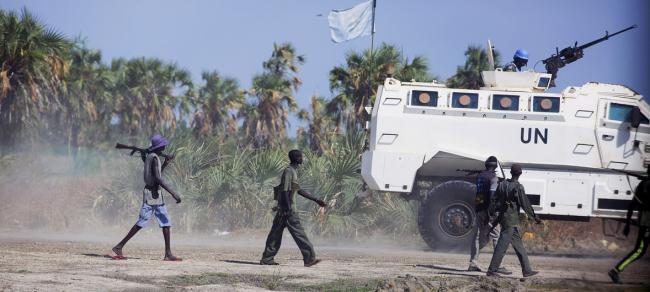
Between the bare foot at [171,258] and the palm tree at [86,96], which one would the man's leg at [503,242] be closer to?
the bare foot at [171,258]

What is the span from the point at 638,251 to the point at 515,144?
5377mm

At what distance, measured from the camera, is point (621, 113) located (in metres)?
17.1

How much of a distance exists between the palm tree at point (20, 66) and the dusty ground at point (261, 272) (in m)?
11.5

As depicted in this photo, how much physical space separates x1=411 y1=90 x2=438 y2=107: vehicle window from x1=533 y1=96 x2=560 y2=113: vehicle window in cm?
163

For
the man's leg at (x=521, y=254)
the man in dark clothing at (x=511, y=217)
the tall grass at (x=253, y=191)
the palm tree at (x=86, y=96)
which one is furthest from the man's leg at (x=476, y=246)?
the palm tree at (x=86, y=96)

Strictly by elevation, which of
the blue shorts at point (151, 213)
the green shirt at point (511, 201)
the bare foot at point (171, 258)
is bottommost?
the bare foot at point (171, 258)

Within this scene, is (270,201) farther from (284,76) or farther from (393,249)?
(284,76)

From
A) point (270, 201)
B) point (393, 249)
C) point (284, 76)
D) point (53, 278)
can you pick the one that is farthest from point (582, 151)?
point (284, 76)

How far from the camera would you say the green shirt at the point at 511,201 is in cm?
1291

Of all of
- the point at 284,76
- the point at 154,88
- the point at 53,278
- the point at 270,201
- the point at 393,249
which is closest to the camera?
the point at 53,278

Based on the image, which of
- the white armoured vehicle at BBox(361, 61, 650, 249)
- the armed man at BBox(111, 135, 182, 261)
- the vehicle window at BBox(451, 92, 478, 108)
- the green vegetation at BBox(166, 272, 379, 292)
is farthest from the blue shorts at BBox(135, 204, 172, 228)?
the vehicle window at BBox(451, 92, 478, 108)

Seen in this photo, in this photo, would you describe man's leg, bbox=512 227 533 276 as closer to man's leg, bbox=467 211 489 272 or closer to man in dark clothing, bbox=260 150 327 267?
man's leg, bbox=467 211 489 272

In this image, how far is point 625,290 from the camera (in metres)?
11.3

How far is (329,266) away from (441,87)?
5.05 metres
